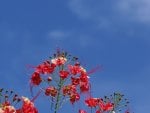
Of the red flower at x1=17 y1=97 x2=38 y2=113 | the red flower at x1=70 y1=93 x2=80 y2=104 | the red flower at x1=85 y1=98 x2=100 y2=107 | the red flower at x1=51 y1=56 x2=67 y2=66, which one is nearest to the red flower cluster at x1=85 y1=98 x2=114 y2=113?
the red flower at x1=85 y1=98 x2=100 y2=107

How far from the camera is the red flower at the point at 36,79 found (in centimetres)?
1037

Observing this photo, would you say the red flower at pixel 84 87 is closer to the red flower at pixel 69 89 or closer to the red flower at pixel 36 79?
the red flower at pixel 69 89

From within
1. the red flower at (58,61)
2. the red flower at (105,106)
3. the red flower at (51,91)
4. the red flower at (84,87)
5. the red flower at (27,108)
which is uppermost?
the red flower at (58,61)

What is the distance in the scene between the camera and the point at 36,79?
10422mm

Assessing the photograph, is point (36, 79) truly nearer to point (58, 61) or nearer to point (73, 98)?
point (58, 61)

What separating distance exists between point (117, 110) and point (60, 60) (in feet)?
7.50

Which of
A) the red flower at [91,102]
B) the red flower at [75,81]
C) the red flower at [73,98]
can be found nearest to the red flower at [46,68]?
the red flower at [75,81]

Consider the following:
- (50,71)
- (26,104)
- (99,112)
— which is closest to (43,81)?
(50,71)

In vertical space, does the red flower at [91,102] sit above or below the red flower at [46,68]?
below

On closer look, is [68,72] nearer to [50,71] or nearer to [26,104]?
[50,71]

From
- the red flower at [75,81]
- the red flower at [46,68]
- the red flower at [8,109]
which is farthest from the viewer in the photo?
the red flower at [46,68]

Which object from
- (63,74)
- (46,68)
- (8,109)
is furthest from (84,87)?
(8,109)

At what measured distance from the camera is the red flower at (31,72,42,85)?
10367 millimetres

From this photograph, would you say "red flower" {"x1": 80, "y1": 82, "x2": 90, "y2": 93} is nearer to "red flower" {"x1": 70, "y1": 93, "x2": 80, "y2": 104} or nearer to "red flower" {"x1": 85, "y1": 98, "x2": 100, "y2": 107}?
"red flower" {"x1": 70, "y1": 93, "x2": 80, "y2": 104}
